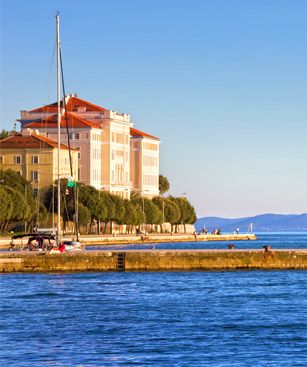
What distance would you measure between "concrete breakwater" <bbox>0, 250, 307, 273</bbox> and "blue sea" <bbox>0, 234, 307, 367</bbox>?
0.63m

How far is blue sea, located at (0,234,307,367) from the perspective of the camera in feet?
147

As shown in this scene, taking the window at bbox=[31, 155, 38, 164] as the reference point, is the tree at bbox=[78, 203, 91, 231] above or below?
below

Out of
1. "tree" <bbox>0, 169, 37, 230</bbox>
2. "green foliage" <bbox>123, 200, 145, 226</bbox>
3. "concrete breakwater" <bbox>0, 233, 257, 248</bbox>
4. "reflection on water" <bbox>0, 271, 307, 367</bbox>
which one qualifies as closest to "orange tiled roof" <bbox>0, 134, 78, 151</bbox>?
"green foliage" <bbox>123, 200, 145, 226</bbox>

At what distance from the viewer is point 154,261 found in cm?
8006

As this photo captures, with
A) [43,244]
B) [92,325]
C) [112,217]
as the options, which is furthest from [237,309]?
[112,217]

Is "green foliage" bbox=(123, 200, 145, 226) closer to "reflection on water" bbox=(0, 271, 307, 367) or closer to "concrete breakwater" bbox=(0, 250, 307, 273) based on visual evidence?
"reflection on water" bbox=(0, 271, 307, 367)

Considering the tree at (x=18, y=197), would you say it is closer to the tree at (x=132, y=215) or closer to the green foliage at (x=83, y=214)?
the green foliage at (x=83, y=214)

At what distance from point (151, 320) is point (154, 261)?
23988mm

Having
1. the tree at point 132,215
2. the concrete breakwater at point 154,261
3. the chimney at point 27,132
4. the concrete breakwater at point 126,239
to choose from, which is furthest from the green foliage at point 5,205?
the concrete breakwater at point 154,261

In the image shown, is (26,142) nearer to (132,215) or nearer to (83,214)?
(132,215)

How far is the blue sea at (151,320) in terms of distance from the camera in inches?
1767

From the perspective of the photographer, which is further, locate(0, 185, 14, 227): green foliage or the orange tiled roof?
the orange tiled roof

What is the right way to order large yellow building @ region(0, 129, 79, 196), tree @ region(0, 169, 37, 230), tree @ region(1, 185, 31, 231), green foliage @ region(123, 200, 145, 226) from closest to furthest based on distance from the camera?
tree @ region(1, 185, 31, 231) → tree @ region(0, 169, 37, 230) → large yellow building @ region(0, 129, 79, 196) → green foliage @ region(123, 200, 145, 226)

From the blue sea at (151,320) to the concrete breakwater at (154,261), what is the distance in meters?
0.63
